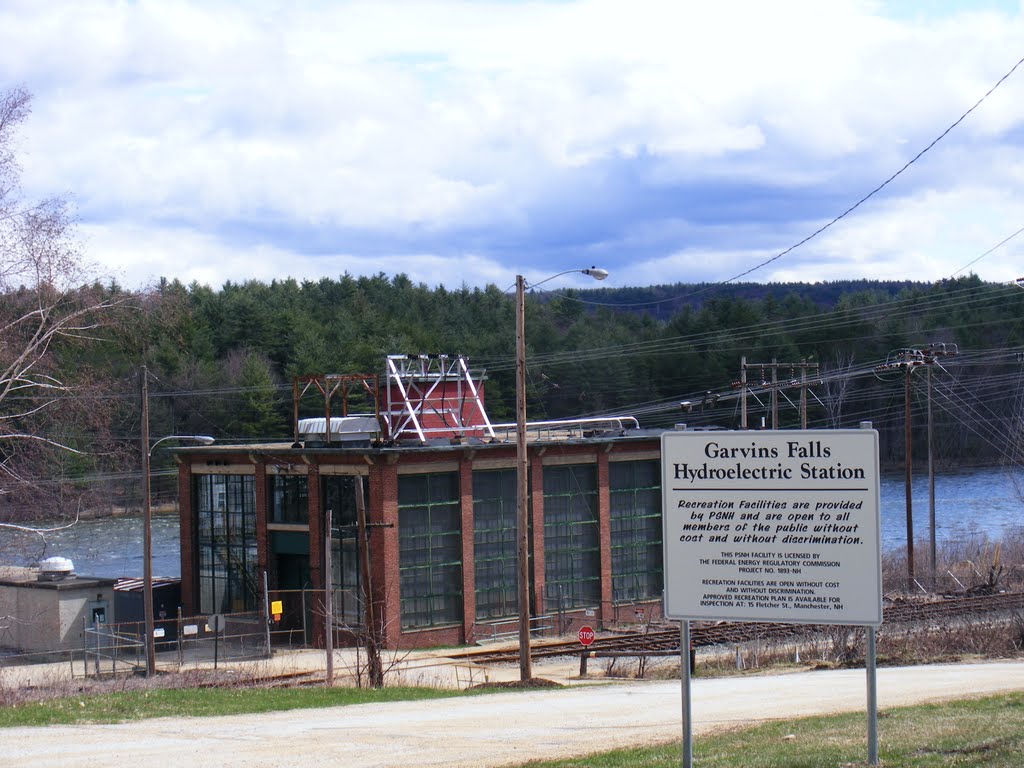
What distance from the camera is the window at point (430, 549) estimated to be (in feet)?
127

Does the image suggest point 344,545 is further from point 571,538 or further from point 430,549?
point 571,538

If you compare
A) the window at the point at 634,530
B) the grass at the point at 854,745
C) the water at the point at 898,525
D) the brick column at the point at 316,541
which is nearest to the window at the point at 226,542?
the brick column at the point at 316,541

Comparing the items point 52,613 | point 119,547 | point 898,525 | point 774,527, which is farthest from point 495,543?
point 119,547

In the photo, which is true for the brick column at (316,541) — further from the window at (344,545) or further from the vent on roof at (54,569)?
the vent on roof at (54,569)

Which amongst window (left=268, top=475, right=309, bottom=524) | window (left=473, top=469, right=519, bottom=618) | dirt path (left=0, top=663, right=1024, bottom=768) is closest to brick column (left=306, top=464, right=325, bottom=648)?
window (left=268, top=475, right=309, bottom=524)

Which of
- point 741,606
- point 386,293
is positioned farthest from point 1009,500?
point 741,606

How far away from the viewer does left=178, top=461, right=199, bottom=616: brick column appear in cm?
4544

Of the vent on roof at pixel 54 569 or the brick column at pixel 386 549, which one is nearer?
the brick column at pixel 386 549

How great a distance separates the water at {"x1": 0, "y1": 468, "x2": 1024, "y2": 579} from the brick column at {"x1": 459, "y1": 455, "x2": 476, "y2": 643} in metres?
27.6

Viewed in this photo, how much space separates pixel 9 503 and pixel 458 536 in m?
18.9

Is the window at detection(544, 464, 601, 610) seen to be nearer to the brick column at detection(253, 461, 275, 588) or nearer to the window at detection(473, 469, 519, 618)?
the window at detection(473, 469, 519, 618)

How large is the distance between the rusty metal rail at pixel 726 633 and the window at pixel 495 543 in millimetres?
3435

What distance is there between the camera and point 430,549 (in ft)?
130

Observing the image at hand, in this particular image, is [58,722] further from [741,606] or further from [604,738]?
[741,606]
